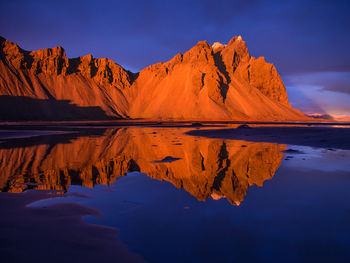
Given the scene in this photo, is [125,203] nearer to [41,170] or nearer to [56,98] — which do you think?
[41,170]

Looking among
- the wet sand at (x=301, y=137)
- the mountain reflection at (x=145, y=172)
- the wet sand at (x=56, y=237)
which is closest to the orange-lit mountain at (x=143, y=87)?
the wet sand at (x=301, y=137)

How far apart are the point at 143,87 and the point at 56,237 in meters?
117

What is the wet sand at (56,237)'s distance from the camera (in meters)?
3.15

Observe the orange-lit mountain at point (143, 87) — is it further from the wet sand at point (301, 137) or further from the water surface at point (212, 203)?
the water surface at point (212, 203)

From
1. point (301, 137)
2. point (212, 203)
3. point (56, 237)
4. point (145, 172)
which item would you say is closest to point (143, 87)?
point (301, 137)

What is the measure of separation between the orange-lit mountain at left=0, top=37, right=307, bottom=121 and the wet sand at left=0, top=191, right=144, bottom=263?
85821 millimetres

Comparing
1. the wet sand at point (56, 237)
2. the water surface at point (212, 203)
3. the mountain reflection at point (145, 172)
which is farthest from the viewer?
the mountain reflection at point (145, 172)

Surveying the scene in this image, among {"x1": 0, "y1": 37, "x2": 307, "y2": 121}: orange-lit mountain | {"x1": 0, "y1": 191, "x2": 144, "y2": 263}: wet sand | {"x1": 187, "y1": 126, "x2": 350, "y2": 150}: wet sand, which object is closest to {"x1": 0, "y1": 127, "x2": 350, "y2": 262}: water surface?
{"x1": 0, "y1": 191, "x2": 144, "y2": 263}: wet sand

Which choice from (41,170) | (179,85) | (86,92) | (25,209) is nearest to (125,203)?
(25,209)

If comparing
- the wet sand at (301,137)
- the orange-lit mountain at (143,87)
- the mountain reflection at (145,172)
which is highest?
the orange-lit mountain at (143,87)

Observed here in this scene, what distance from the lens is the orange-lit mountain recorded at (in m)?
90.6

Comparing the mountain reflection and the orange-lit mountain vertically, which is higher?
the orange-lit mountain

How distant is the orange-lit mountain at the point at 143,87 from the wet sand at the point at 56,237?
8582 cm

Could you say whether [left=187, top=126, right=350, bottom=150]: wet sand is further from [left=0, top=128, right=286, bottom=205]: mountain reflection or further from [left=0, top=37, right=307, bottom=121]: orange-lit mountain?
[left=0, top=37, right=307, bottom=121]: orange-lit mountain
